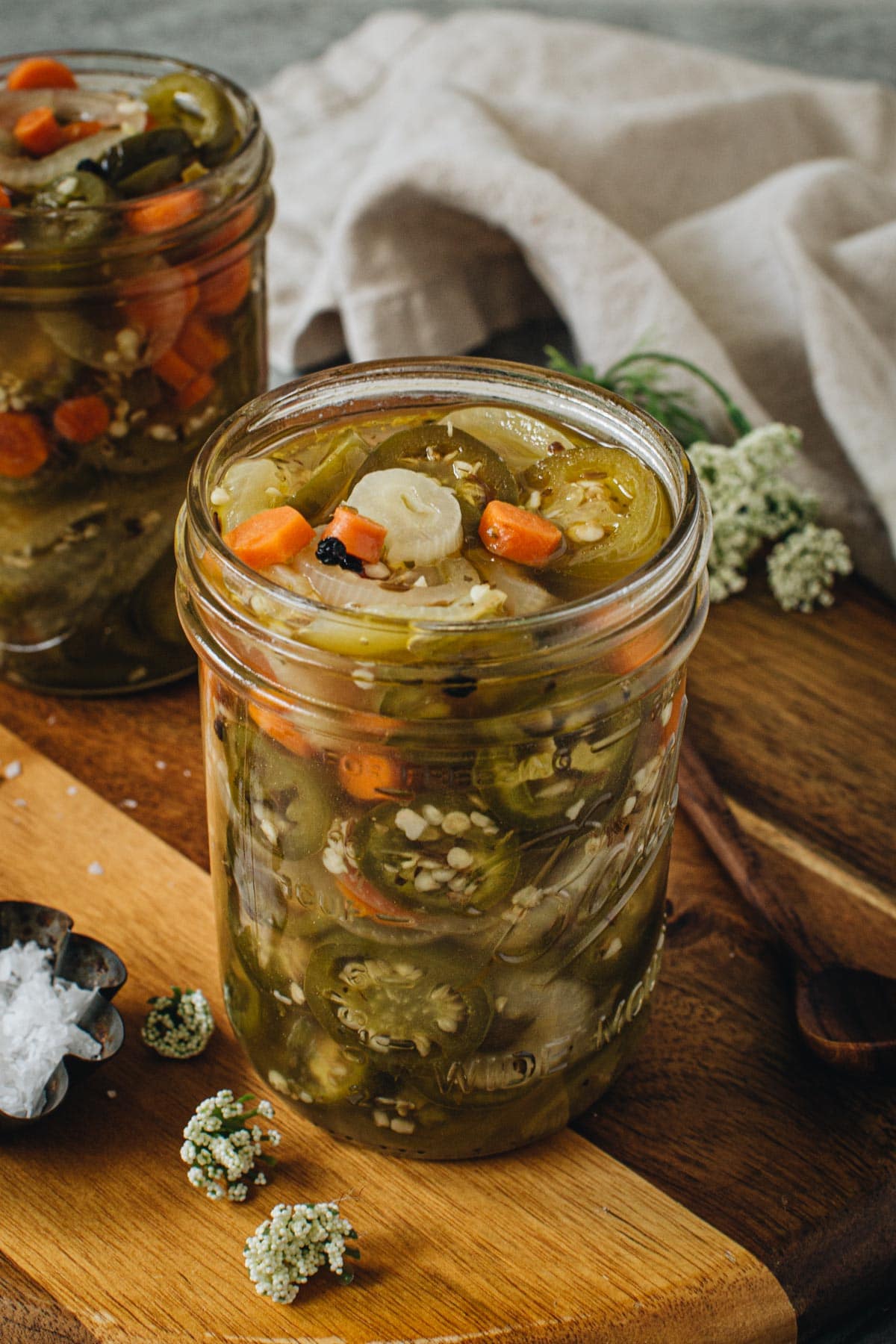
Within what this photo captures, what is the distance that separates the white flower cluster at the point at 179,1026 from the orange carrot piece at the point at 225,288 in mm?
1107

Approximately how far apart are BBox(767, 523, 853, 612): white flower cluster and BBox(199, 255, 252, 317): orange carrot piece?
3.92ft

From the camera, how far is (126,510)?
8.09 feet

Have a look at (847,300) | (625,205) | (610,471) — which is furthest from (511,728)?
(625,205)

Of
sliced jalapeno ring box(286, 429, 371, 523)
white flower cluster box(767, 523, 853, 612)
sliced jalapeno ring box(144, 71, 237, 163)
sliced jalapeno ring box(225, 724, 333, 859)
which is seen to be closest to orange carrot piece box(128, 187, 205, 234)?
sliced jalapeno ring box(144, 71, 237, 163)

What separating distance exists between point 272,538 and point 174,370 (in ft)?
3.01

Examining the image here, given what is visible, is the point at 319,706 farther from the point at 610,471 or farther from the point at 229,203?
the point at 229,203

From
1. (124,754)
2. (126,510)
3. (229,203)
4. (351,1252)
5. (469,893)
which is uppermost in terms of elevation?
(229,203)

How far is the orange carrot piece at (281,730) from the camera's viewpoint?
5.06 ft

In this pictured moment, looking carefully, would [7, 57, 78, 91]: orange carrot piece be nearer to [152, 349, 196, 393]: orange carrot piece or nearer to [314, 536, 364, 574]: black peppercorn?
[152, 349, 196, 393]: orange carrot piece

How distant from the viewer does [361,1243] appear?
5.76ft

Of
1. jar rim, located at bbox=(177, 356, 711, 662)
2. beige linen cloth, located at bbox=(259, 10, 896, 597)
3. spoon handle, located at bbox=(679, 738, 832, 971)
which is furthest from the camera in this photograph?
beige linen cloth, located at bbox=(259, 10, 896, 597)

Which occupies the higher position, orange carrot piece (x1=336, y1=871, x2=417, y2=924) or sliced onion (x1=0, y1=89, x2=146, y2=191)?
sliced onion (x1=0, y1=89, x2=146, y2=191)

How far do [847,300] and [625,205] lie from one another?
0.67 metres

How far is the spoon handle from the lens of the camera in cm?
217
